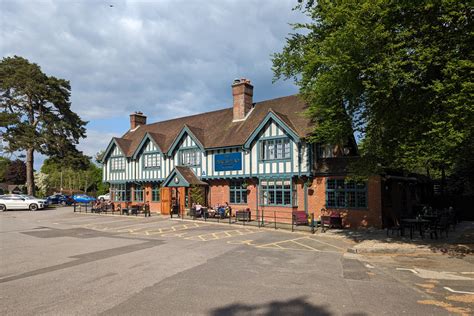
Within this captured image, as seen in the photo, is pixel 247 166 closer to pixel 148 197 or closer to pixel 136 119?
pixel 148 197

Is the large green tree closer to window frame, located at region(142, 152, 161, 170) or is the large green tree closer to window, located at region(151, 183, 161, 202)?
window frame, located at region(142, 152, 161, 170)

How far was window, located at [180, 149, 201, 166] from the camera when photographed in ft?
95.7

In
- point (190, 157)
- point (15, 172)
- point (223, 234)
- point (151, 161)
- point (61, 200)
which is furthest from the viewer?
point (15, 172)

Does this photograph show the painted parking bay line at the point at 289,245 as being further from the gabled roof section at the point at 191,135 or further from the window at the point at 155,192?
the window at the point at 155,192

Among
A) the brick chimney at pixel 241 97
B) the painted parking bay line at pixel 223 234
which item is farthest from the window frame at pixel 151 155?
the painted parking bay line at pixel 223 234

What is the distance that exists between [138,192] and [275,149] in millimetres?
16057

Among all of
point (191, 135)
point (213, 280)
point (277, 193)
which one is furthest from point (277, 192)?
point (213, 280)

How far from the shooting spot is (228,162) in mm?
26797

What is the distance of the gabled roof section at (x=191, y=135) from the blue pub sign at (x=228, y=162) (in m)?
1.85

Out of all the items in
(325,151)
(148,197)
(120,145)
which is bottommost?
(148,197)

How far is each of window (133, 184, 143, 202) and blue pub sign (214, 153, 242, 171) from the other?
1023 cm

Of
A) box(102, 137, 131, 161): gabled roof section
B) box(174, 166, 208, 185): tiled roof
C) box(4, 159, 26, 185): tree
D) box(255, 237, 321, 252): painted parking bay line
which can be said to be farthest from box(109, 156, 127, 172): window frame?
box(4, 159, 26, 185): tree

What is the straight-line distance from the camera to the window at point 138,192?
34.2 m

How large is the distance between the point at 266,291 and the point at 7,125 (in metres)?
44.6
